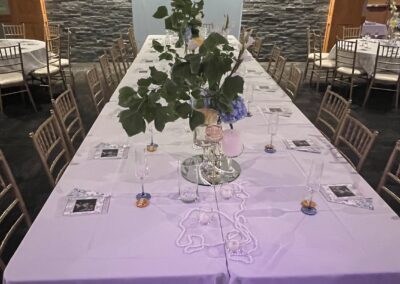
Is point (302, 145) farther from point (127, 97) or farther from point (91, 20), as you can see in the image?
point (91, 20)

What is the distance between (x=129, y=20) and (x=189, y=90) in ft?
17.8

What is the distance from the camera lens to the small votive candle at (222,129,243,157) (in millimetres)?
1564

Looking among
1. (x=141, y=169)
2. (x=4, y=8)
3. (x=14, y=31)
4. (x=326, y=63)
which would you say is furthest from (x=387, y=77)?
(x=4, y=8)

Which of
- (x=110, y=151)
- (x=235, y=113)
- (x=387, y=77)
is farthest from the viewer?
(x=387, y=77)

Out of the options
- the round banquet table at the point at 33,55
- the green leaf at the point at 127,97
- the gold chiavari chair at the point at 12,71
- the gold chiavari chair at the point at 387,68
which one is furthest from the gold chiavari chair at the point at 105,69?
the gold chiavari chair at the point at 387,68

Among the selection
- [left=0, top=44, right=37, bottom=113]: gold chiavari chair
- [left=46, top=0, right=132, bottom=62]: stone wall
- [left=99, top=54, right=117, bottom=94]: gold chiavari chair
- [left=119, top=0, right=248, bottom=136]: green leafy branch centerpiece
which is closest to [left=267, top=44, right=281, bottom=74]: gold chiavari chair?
[left=99, top=54, right=117, bottom=94]: gold chiavari chair

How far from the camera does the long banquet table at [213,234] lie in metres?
1.13

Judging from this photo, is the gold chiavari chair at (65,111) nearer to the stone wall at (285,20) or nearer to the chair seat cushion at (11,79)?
the chair seat cushion at (11,79)

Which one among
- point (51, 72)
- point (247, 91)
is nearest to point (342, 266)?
point (247, 91)

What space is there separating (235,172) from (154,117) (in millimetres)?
619

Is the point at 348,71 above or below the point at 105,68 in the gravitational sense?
below

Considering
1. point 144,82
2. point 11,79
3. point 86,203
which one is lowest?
point 11,79

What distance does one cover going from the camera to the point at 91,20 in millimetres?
6195

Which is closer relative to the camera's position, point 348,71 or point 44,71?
point 44,71
